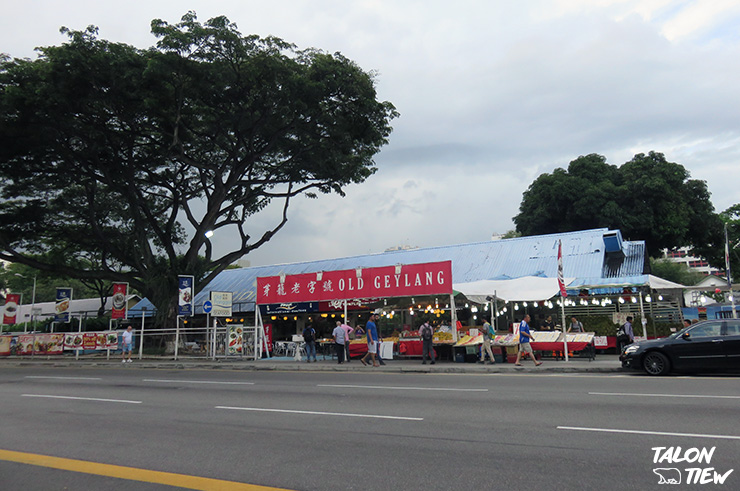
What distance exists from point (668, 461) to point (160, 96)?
24698 mm

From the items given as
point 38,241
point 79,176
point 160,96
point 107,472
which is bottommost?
point 107,472

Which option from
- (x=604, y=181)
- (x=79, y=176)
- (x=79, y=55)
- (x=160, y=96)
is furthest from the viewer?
(x=604, y=181)

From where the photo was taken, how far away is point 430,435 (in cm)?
723

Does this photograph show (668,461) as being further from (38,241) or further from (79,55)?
(38,241)

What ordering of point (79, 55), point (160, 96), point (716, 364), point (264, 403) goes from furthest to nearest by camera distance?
point (160, 96) → point (79, 55) → point (716, 364) → point (264, 403)

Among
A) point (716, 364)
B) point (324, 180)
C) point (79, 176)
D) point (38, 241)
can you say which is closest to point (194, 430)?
point (716, 364)

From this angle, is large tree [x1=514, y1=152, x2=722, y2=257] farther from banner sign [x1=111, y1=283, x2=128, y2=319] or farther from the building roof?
banner sign [x1=111, y1=283, x2=128, y2=319]

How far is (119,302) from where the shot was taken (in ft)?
92.3

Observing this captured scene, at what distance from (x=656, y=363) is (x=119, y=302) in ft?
83.9

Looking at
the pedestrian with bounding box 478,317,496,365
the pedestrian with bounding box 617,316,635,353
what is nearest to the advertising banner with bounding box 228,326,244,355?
the pedestrian with bounding box 478,317,496,365

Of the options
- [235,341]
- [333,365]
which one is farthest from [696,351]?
[235,341]

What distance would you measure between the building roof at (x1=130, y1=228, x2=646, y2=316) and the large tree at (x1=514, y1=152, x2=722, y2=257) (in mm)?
11438

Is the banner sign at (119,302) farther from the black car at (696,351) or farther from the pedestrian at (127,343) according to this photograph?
the black car at (696,351)

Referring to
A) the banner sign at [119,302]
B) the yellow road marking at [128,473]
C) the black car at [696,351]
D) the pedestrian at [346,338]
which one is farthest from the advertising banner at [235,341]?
the yellow road marking at [128,473]
